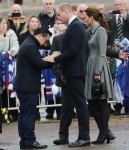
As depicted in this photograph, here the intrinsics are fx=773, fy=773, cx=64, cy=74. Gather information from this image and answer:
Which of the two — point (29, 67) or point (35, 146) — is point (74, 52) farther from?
point (35, 146)

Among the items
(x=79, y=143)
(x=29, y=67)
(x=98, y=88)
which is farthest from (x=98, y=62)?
(x=79, y=143)

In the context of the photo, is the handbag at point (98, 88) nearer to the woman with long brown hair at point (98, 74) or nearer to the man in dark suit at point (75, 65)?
the woman with long brown hair at point (98, 74)

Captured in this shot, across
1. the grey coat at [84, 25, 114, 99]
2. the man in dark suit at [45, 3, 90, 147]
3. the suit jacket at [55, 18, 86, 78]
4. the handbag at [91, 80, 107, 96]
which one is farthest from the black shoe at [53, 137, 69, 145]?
the suit jacket at [55, 18, 86, 78]

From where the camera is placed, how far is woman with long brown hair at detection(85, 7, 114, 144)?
1198 centimetres

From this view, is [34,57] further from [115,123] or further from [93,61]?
[115,123]

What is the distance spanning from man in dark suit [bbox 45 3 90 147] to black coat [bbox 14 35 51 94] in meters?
0.21

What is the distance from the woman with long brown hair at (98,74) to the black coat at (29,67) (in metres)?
0.74

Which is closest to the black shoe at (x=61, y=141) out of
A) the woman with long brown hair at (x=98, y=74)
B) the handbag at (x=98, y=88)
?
the woman with long brown hair at (x=98, y=74)

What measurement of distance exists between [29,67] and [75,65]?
0.70 metres

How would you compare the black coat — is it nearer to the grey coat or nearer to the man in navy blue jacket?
the man in navy blue jacket

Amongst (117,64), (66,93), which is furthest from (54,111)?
(66,93)

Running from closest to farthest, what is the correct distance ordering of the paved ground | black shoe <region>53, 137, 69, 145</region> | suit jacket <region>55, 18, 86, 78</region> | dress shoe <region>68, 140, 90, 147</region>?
suit jacket <region>55, 18, 86, 78</region>, dress shoe <region>68, 140, 90, 147</region>, the paved ground, black shoe <region>53, 137, 69, 145</region>

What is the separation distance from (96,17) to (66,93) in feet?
4.22

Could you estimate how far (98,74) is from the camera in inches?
470
